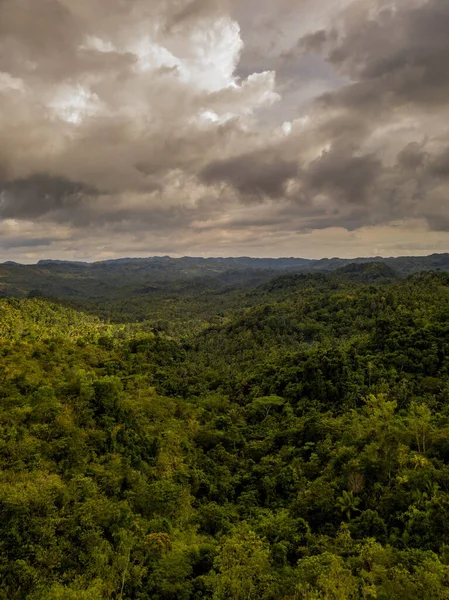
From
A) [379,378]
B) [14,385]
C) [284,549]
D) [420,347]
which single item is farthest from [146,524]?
[420,347]

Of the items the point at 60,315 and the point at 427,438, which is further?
the point at 60,315

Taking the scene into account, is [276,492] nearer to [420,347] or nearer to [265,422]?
[265,422]

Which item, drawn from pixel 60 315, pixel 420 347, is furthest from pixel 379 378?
pixel 60 315

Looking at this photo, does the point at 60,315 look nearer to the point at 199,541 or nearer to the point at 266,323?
the point at 266,323

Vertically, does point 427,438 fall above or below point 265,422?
above

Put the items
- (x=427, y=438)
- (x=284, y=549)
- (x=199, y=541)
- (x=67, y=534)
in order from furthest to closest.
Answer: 1. (x=427, y=438)
2. (x=199, y=541)
3. (x=284, y=549)
4. (x=67, y=534)

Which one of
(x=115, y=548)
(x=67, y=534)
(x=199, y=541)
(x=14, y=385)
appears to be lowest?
(x=199, y=541)

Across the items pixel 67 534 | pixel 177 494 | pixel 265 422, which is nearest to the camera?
pixel 67 534
